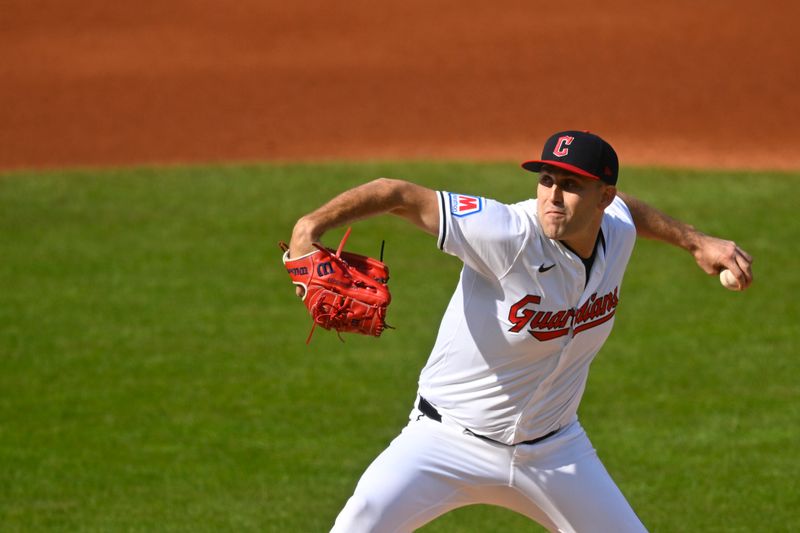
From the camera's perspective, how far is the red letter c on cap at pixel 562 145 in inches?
173

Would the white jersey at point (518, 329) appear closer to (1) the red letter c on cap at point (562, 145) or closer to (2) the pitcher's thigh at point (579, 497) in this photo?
(2) the pitcher's thigh at point (579, 497)

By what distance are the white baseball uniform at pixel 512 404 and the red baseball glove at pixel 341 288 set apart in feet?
1.27

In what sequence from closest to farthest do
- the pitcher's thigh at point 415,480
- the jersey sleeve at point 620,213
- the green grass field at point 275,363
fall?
the pitcher's thigh at point 415,480 < the jersey sleeve at point 620,213 < the green grass field at point 275,363

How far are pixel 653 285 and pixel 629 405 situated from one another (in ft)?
9.33

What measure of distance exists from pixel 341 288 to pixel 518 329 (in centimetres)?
72

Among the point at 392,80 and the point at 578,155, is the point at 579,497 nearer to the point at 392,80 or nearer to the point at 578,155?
the point at 578,155

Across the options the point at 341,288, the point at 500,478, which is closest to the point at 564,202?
the point at 341,288

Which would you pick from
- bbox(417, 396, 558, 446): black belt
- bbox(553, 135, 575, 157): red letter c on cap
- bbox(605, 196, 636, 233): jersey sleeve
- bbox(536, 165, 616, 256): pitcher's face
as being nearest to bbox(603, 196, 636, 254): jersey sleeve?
bbox(605, 196, 636, 233): jersey sleeve

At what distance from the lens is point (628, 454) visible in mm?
7602

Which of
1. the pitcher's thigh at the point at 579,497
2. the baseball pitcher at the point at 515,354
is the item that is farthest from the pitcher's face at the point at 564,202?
the pitcher's thigh at the point at 579,497

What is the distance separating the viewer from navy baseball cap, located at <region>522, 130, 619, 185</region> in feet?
14.4

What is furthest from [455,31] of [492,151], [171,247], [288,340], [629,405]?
[629,405]

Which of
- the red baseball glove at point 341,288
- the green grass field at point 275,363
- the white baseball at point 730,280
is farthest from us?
the green grass field at point 275,363

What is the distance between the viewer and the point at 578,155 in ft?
14.4
